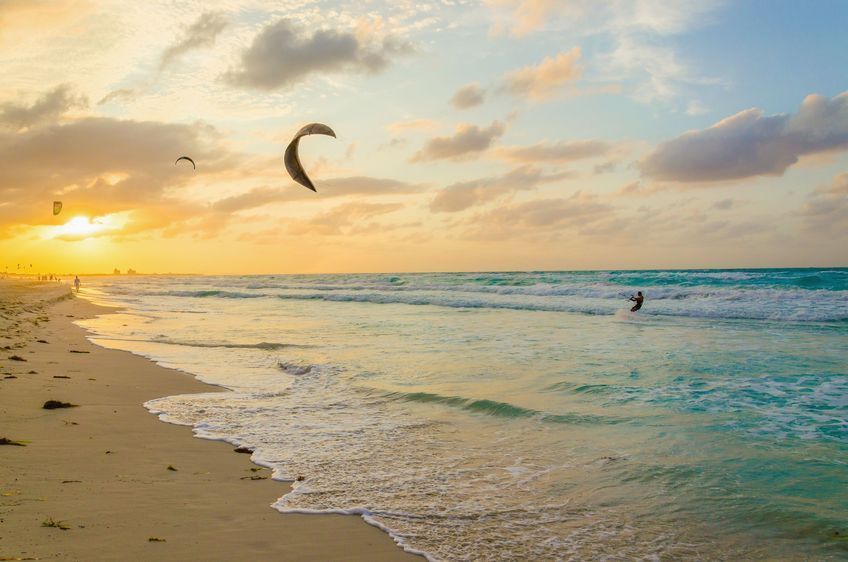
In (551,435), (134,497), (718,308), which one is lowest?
(551,435)

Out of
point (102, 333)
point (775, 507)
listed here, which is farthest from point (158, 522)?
point (102, 333)

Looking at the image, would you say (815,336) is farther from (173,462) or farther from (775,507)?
(173,462)

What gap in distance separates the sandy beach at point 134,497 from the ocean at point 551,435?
0.27m

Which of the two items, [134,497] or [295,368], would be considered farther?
[295,368]

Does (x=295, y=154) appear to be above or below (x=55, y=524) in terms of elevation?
above

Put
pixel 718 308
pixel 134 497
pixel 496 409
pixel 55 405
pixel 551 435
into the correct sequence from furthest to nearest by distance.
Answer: pixel 718 308 → pixel 496 409 → pixel 55 405 → pixel 551 435 → pixel 134 497

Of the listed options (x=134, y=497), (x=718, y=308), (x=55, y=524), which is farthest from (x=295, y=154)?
(x=718, y=308)

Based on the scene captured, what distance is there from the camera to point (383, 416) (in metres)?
7.61

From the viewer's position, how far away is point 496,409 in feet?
25.6

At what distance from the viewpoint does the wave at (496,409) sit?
7.22 meters

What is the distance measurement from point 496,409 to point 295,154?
628 cm

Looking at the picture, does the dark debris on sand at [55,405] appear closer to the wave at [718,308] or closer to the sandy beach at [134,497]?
A: the sandy beach at [134,497]

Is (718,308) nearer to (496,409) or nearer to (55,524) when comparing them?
(496,409)

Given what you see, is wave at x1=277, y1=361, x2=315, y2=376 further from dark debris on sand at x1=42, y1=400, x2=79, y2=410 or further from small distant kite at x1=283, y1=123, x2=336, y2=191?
dark debris on sand at x1=42, y1=400, x2=79, y2=410
